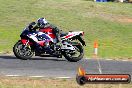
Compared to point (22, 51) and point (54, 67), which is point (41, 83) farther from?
point (22, 51)

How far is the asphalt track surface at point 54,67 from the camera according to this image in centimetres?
1730

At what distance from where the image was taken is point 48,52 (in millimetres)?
20391

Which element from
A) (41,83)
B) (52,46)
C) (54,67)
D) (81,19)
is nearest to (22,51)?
(52,46)

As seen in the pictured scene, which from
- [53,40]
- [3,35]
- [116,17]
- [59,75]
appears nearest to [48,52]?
[53,40]

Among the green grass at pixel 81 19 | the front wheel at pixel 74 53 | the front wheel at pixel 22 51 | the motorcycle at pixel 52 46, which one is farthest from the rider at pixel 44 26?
the green grass at pixel 81 19

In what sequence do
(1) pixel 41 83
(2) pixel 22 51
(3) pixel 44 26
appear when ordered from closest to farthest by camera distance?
(1) pixel 41 83 < (2) pixel 22 51 < (3) pixel 44 26

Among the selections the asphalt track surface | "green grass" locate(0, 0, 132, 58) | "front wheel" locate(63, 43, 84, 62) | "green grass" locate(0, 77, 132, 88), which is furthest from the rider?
"green grass" locate(0, 77, 132, 88)

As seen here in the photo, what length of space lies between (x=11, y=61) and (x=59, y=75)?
323 cm

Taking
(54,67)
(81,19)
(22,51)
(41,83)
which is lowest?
(81,19)

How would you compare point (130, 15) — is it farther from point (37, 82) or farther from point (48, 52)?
point (37, 82)

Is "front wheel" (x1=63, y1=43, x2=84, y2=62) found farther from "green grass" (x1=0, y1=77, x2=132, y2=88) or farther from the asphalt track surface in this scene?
"green grass" (x1=0, y1=77, x2=132, y2=88)

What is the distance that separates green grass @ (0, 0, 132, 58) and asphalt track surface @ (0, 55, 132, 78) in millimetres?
3632

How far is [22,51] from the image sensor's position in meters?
20.1

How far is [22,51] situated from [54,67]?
6.21 feet
